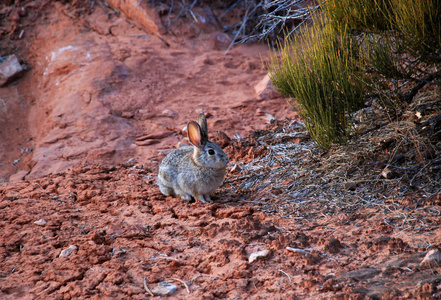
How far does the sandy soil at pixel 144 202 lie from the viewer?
11.9ft

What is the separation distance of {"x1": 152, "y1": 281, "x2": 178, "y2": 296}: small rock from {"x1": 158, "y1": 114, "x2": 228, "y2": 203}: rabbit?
1.86 metres

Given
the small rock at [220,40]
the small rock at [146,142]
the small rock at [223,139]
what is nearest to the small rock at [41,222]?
the small rock at [146,142]

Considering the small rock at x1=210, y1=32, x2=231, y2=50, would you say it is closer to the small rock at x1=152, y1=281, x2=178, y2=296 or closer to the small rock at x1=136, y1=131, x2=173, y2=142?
the small rock at x1=136, y1=131, x2=173, y2=142

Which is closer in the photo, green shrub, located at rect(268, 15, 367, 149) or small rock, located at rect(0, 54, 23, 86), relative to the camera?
green shrub, located at rect(268, 15, 367, 149)

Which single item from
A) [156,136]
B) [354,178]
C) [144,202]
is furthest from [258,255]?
[156,136]

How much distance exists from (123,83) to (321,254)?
673cm

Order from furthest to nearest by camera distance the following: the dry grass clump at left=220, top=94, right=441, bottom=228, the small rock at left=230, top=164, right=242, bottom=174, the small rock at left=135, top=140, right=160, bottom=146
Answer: the small rock at left=135, top=140, right=160, bottom=146 < the small rock at left=230, top=164, right=242, bottom=174 < the dry grass clump at left=220, top=94, right=441, bottom=228

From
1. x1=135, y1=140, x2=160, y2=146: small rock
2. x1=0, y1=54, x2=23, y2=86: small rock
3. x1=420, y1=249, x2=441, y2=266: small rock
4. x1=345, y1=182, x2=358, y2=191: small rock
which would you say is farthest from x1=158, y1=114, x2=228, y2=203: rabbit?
x1=0, y1=54, x2=23, y2=86: small rock

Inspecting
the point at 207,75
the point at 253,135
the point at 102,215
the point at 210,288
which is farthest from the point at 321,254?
the point at 207,75

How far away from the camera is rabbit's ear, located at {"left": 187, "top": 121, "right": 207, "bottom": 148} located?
5.36 m

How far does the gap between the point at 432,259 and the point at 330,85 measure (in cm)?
231

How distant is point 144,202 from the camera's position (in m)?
5.48

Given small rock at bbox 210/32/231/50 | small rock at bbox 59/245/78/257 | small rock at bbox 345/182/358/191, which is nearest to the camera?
small rock at bbox 59/245/78/257

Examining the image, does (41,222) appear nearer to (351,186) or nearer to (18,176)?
(18,176)
